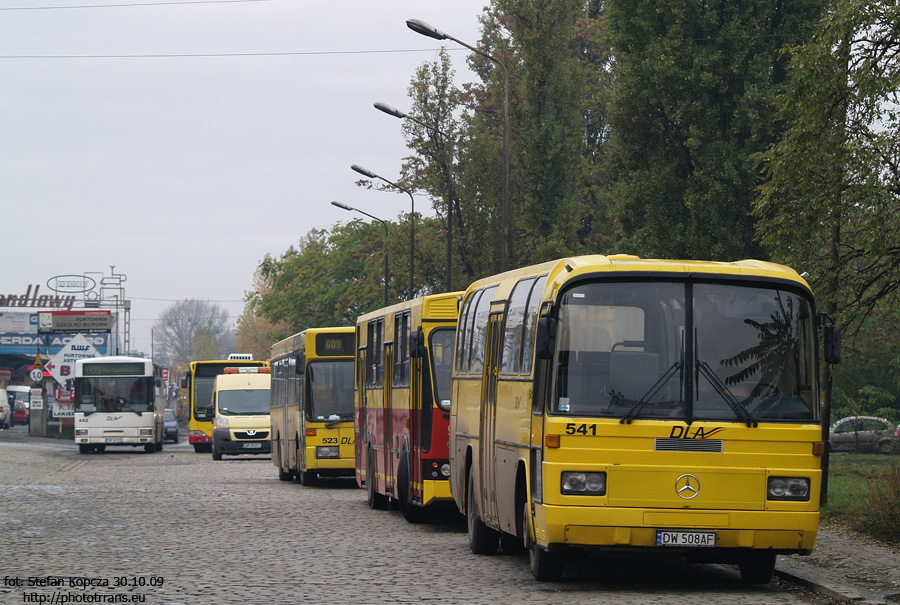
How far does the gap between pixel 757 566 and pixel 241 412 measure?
33618 mm

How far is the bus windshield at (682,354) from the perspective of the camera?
11.5m

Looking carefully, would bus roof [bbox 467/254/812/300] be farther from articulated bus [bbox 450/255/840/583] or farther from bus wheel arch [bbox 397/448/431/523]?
bus wheel arch [bbox 397/448/431/523]

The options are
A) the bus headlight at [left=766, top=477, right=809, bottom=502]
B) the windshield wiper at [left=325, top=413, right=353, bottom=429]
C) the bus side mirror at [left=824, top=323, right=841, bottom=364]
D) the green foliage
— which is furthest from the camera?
the windshield wiper at [left=325, top=413, right=353, bottom=429]

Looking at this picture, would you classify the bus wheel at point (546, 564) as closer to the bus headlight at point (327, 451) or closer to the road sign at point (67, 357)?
the bus headlight at point (327, 451)

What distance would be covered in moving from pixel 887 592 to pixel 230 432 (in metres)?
34.8

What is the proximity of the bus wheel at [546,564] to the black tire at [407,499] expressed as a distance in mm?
6801

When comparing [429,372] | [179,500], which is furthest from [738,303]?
[179,500]

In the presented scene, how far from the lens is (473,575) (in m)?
12.9

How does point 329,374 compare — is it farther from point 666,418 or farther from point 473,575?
point 666,418

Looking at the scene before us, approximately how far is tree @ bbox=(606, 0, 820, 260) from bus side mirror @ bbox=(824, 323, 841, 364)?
20.8 meters

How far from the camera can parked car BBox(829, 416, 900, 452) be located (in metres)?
42.2

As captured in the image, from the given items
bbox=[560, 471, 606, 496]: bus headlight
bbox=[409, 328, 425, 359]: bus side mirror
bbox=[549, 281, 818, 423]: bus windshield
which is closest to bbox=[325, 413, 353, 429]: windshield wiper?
bbox=[409, 328, 425, 359]: bus side mirror

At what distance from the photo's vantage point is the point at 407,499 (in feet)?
62.6

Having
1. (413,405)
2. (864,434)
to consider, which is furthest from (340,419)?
(864,434)
